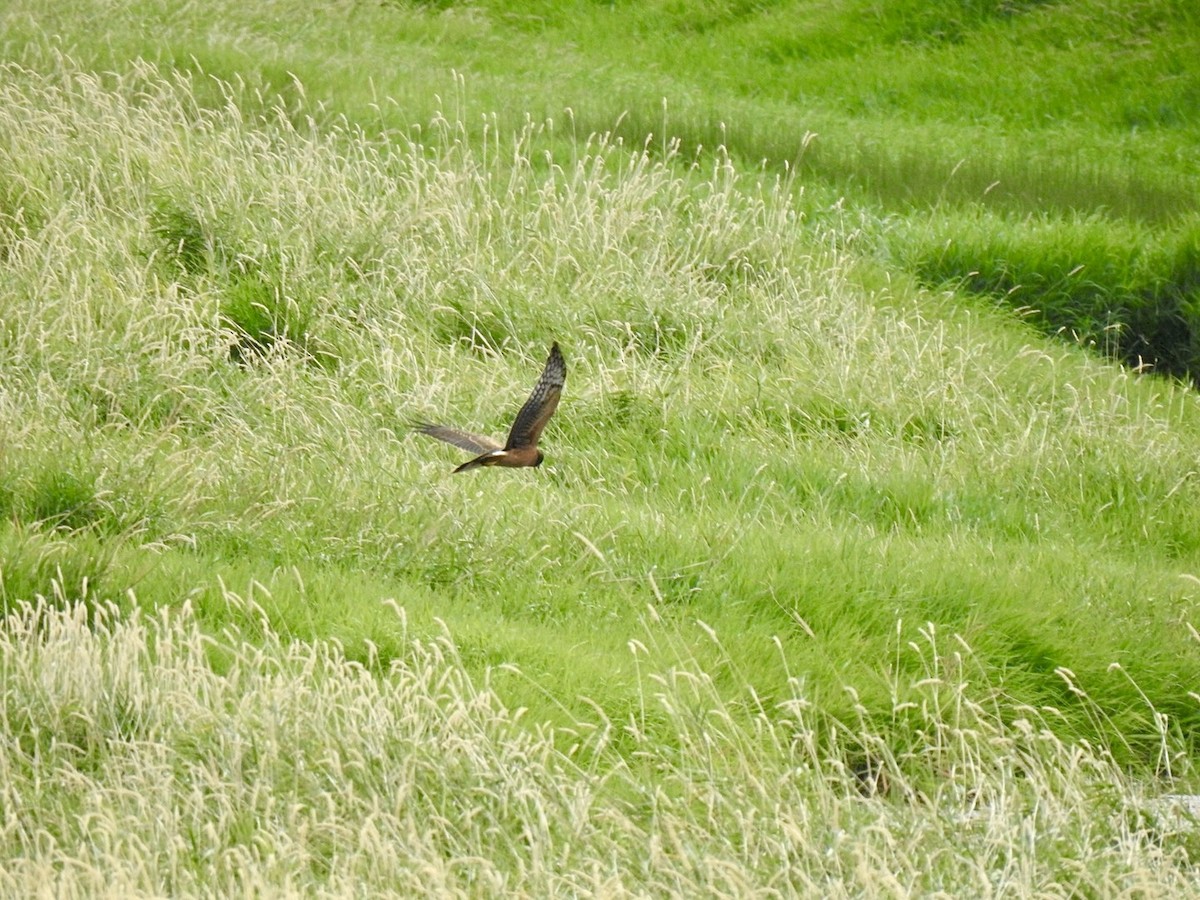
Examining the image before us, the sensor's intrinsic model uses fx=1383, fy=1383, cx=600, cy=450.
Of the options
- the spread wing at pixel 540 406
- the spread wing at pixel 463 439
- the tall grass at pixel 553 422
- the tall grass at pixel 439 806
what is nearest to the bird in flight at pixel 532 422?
the spread wing at pixel 540 406

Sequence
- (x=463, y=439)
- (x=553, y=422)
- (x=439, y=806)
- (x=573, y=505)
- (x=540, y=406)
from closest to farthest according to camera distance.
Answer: (x=439, y=806), (x=540, y=406), (x=463, y=439), (x=573, y=505), (x=553, y=422)

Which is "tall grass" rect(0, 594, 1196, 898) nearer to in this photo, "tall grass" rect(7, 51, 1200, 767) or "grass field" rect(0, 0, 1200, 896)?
"grass field" rect(0, 0, 1200, 896)

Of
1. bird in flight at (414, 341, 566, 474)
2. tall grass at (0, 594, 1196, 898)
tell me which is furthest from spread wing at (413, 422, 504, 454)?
tall grass at (0, 594, 1196, 898)

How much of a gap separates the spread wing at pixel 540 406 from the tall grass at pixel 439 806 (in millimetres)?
967

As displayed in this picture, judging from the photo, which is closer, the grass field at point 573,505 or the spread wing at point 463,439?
the grass field at point 573,505

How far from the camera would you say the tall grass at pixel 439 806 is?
3.46 metres

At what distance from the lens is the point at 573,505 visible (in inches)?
232

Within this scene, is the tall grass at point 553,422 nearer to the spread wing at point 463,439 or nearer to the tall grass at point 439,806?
the spread wing at point 463,439

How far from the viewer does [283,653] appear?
4508 mm

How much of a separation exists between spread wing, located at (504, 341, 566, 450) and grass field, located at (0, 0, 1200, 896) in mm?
647

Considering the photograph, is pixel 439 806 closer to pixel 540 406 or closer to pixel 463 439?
pixel 540 406

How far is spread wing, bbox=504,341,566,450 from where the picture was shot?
470cm

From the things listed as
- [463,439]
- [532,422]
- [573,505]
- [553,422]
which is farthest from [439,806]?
[553,422]

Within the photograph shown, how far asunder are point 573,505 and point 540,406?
1161 mm
